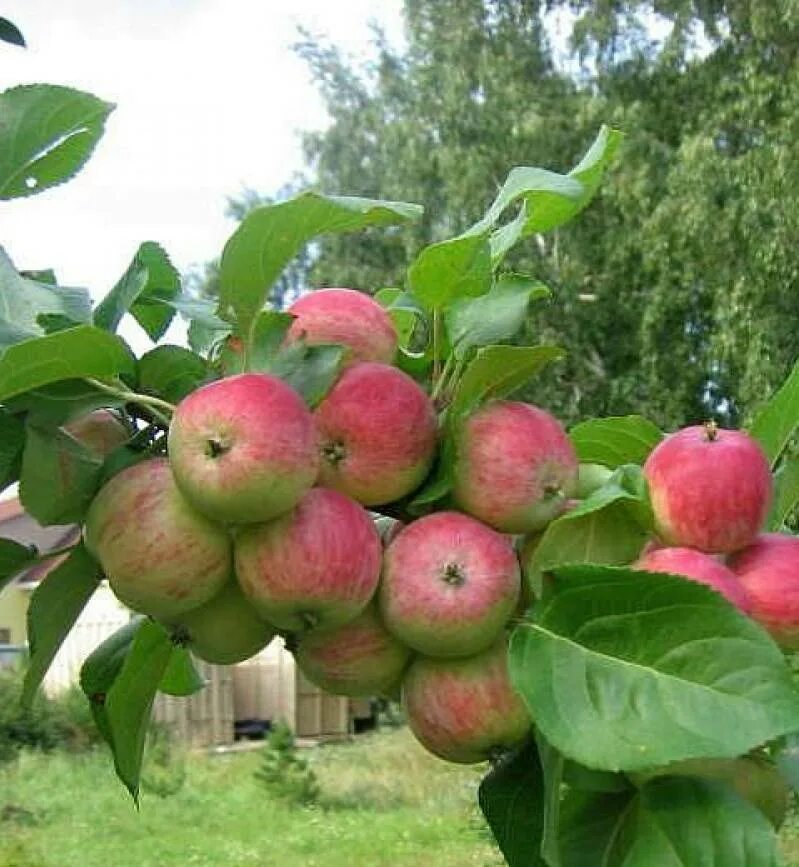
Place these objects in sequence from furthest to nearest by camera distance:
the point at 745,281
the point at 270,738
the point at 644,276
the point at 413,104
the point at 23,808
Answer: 1. the point at 413,104
2. the point at 644,276
3. the point at 745,281
4. the point at 270,738
5. the point at 23,808

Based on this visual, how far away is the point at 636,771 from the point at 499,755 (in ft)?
0.35

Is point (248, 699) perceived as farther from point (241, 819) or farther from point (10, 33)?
point (10, 33)

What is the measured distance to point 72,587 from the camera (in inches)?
24.1

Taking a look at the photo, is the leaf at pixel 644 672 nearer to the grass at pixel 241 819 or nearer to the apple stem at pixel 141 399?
the apple stem at pixel 141 399

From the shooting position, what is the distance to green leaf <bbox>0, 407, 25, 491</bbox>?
56 centimetres

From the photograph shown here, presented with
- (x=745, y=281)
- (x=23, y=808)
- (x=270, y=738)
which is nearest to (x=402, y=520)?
(x=23, y=808)

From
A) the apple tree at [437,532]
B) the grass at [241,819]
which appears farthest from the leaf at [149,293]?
the grass at [241,819]

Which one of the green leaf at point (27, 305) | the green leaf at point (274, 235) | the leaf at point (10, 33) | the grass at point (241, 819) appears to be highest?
the leaf at point (10, 33)

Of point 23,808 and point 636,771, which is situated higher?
point 636,771

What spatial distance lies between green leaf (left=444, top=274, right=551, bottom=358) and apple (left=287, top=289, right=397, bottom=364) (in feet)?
0.10

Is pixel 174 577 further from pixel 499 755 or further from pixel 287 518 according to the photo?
pixel 499 755

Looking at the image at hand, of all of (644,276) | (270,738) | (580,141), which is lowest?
(270,738)

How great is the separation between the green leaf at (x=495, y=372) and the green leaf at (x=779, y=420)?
4.6 inches

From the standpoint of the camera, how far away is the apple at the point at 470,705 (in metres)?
0.55
